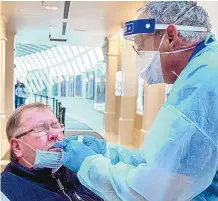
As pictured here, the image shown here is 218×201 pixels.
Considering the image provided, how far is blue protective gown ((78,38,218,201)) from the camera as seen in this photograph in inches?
41.2

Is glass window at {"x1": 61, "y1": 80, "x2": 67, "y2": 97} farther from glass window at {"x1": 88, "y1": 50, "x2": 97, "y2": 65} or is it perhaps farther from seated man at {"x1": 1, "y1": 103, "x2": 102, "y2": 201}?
seated man at {"x1": 1, "y1": 103, "x2": 102, "y2": 201}

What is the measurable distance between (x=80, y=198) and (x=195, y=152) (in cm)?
77

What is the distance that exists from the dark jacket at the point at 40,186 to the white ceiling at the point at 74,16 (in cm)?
405

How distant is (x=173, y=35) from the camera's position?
125cm

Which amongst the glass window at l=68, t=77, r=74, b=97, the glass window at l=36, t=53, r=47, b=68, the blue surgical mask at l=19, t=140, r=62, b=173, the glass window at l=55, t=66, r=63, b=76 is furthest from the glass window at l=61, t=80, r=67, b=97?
the blue surgical mask at l=19, t=140, r=62, b=173

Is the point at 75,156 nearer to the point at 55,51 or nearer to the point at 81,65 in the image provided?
the point at 81,65

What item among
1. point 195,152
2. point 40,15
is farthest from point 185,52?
point 40,15

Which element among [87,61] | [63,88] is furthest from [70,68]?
[87,61]

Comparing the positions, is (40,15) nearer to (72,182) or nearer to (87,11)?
(87,11)

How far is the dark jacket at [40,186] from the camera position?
1545mm

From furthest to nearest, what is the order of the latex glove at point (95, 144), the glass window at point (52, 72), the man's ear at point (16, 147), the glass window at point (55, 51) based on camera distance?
the glass window at point (52, 72) < the glass window at point (55, 51) < the man's ear at point (16, 147) < the latex glove at point (95, 144)

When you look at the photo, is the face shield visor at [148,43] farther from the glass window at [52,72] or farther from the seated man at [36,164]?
the glass window at [52,72]

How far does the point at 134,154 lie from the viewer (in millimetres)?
1526

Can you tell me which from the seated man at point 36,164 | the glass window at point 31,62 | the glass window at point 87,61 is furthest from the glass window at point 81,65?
the seated man at point 36,164
